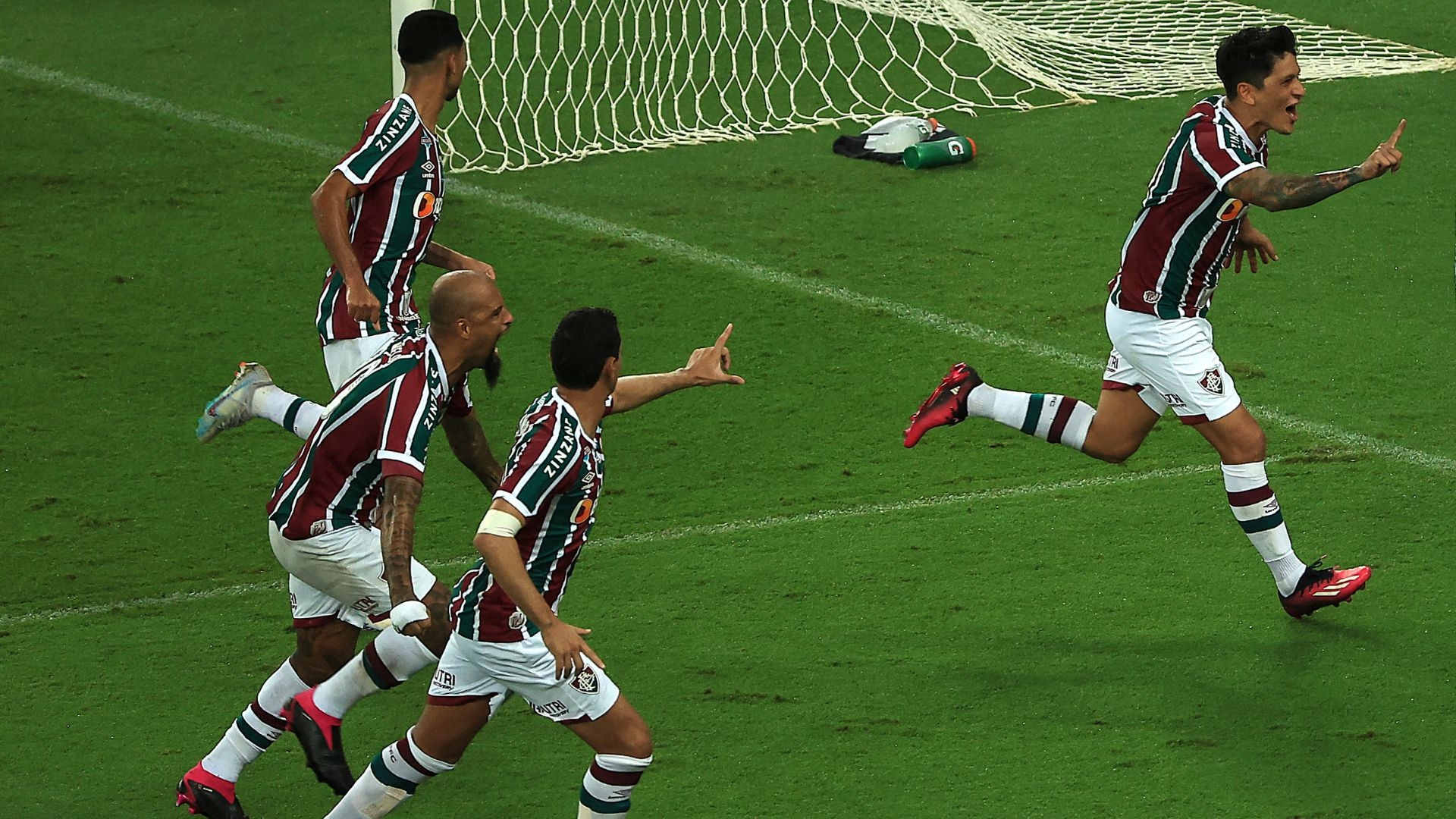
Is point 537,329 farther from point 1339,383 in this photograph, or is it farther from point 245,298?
point 1339,383

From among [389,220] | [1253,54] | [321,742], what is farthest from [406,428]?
[1253,54]

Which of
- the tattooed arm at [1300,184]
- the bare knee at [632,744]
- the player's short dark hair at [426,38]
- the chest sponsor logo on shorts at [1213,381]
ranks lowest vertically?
the bare knee at [632,744]

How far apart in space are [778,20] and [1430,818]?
9218mm

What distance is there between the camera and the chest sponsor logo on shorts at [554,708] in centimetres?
423

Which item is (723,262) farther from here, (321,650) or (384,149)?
(321,650)

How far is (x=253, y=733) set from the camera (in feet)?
15.7

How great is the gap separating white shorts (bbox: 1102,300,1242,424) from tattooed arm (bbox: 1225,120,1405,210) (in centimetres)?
50

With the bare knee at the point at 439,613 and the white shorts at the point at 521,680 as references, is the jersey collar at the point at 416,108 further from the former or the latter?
the white shorts at the point at 521,680

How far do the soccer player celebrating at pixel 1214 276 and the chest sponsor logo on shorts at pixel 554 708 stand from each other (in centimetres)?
245

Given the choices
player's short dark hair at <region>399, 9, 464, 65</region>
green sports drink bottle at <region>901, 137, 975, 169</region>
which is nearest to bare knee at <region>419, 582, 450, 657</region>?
player's short dark hair at <region>399, 9, 464, 65</region>

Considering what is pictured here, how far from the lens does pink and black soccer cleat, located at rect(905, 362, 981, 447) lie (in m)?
6.39

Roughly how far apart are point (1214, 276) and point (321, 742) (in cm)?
315

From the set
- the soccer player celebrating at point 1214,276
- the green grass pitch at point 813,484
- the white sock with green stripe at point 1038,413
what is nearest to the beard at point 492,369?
the green grass pitch at point 813,484

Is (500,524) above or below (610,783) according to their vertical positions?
above
